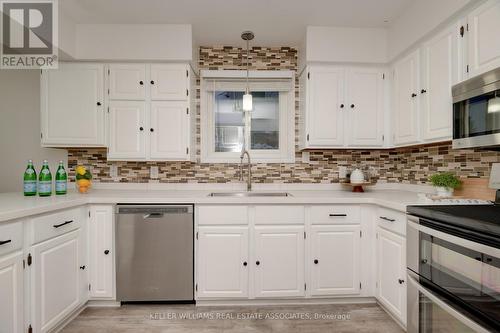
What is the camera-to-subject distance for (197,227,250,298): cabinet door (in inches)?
88.0

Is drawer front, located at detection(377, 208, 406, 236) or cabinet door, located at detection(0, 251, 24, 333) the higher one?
drawer front, located at detection(377, 208, 406, 236)

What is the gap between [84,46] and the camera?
98.7 inches

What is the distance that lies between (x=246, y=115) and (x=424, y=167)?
72.1 inches

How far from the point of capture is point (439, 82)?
1966mm

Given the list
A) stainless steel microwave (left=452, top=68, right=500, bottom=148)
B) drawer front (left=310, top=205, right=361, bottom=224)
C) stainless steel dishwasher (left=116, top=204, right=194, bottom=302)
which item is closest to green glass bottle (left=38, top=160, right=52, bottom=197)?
stainless steel dishwasher (left=116, top=204, right=194, bottom=302)

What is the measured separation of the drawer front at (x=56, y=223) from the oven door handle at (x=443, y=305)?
227 centimetres

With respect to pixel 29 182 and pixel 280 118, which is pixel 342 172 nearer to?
pixel 280 118

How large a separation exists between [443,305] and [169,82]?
2.56 m

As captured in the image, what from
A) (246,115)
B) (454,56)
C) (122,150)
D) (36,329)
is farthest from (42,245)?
(454,56)

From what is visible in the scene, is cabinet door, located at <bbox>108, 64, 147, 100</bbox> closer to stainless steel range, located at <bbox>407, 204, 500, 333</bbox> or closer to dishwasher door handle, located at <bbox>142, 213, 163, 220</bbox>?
dishwasher door handle, located at <bbox>142, 213, 163, 220</bbox>

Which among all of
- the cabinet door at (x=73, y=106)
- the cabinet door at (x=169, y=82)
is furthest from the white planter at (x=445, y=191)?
the cabinet door at (x=73, y=106)

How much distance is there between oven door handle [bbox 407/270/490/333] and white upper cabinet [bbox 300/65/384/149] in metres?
1.37

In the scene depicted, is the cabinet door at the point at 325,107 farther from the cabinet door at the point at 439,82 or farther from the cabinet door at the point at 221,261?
the cabinet door at the point at 221,261

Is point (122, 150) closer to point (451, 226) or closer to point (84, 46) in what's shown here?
point (84, 46)
